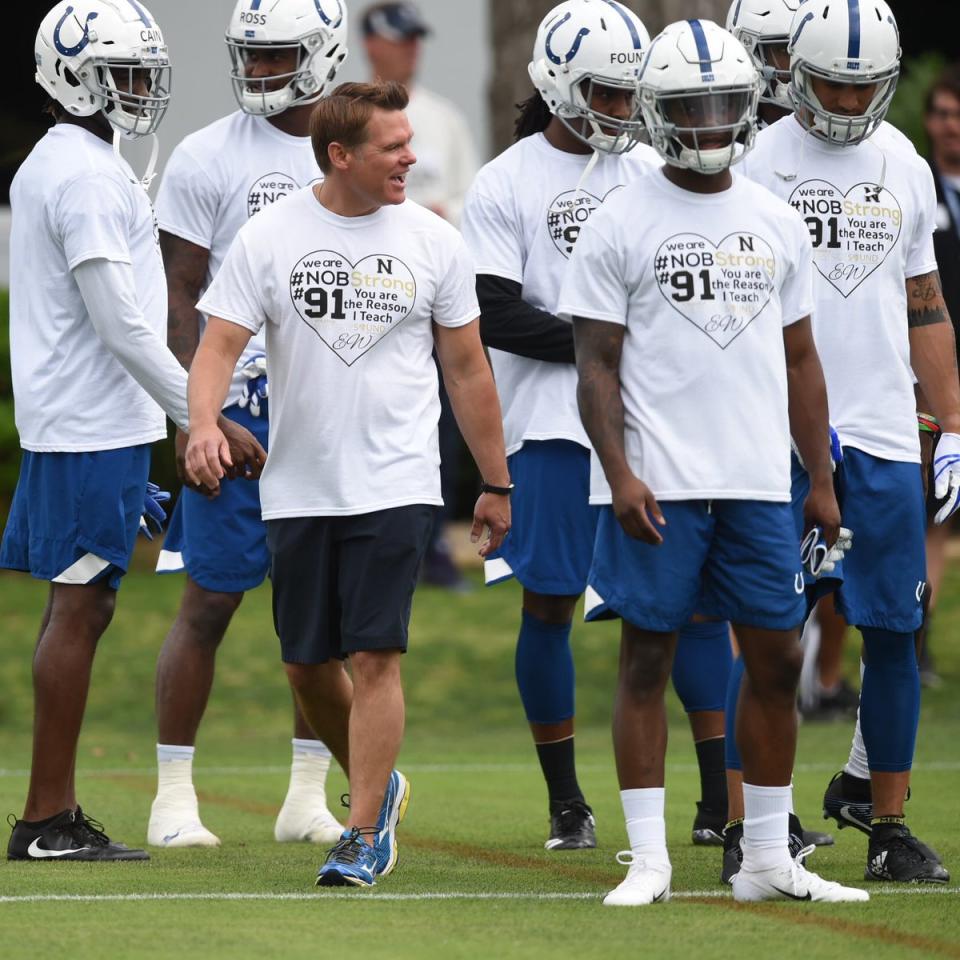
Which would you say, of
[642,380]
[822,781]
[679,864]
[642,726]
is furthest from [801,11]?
[822,781]

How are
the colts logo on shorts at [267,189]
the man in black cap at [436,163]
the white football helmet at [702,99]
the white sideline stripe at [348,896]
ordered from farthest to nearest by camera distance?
the man in black cap at [436,163] < the colts logo on shorts at [267,189] < the white sideline stripe at [348,896] < the white football helmet at [702,99]

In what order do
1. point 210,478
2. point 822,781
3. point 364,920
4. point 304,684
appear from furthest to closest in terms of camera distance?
1. point 822,781
2. point 304,684
3. point 210,478
4. point 364,920

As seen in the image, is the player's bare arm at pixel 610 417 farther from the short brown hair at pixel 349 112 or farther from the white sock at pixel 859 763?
the white sock at pixel 859 763

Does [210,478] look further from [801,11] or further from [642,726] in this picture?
[801,11]

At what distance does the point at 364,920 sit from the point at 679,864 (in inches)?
57.9

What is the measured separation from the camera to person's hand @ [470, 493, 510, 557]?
6.09 metres

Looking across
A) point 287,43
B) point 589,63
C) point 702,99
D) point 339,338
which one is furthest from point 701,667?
point 287,43

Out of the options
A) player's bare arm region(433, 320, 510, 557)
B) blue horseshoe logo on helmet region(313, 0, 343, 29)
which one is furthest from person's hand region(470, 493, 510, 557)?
blue horseshoe logo on helmet region(313, 0, 343, 29)

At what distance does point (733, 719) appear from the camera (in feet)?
20.2

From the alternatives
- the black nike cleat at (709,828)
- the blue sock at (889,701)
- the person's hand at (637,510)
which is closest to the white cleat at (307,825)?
the black nike cleat at (709,828)

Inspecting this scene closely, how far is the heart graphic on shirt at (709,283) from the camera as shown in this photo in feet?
17.8

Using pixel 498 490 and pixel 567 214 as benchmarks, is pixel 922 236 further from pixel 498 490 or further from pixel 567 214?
Answer: pixel 498 490

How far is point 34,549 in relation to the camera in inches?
254

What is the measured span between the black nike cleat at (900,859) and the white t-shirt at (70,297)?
2.46 m
